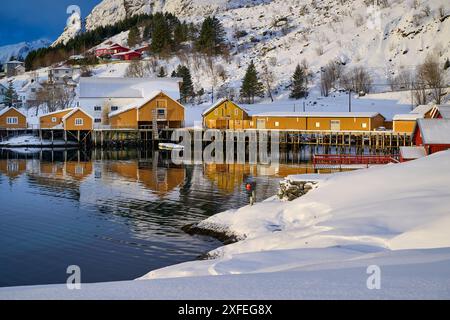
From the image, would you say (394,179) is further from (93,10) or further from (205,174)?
(93,10)

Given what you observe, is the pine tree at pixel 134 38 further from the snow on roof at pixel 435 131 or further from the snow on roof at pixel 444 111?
the snow on roof at pixel 435 131

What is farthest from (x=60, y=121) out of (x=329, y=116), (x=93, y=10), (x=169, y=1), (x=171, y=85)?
(x=93, y=10)

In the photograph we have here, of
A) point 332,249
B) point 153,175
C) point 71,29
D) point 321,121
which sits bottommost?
point 332,249

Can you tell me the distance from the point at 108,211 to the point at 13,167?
22.1 metres

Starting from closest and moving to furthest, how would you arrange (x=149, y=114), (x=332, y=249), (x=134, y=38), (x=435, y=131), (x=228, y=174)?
1. (x=332, y=249)
2. (x=435, y=131)
3. (x=228, y=174)
4. (x=149, y=114)
5. (x=134, y=38)

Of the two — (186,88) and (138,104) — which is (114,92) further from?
(186,88)

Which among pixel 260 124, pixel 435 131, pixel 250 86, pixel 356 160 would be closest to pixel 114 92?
A: pixel 250 86

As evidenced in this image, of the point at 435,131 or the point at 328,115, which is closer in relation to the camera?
the point at 435,131

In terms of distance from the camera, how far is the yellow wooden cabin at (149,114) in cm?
6506

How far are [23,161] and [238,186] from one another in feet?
80.8

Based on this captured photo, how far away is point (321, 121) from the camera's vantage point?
59.5 m

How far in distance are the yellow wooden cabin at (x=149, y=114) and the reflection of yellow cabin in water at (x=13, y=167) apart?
18.4m

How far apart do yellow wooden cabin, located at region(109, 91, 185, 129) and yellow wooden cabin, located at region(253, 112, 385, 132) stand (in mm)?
10506

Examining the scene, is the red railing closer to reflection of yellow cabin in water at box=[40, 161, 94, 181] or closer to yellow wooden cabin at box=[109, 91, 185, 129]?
reflection of yellow cabin in water at box=[40, 161, 94, 181]
